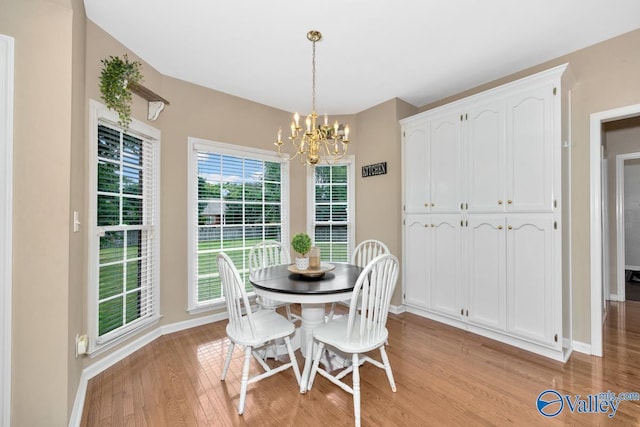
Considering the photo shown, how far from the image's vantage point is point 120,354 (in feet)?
8.18

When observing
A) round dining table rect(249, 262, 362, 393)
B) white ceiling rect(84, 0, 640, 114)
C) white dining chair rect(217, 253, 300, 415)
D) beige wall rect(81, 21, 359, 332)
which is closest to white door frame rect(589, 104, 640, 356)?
white ceiling rect(84, 0, 640, 114)

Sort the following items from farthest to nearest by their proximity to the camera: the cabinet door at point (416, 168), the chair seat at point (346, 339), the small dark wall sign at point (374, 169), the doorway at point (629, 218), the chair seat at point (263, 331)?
the doorway at point (629, 218)
the small dark wall sign at point (374, 169)
the cabinet door at point (416, 168)
the chair seat at point (263, 331)
the chair seat at point (346, 339)

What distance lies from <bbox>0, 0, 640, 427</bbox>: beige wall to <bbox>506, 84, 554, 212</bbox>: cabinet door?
0.38 meters

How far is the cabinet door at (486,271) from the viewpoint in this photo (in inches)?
110

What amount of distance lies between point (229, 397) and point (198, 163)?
7.84 feet

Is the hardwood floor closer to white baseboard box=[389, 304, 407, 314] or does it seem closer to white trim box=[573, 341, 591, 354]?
white trim box=[573, 341, 591, 354]

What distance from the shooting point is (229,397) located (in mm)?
1976

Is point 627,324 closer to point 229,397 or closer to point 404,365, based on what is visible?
point 404,365

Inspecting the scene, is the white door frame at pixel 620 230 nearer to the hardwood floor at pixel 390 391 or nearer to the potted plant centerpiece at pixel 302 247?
the hardwood floor at pixel 390 391

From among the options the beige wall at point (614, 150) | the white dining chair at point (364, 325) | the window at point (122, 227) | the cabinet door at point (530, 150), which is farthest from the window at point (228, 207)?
the beige wall at point (614, 150)

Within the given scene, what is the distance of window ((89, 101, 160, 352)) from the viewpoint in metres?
2.26

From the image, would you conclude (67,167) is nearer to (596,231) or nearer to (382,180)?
(382,180)

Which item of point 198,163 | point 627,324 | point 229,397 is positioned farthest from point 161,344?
point 627,324

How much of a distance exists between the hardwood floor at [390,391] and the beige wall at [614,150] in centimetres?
182
